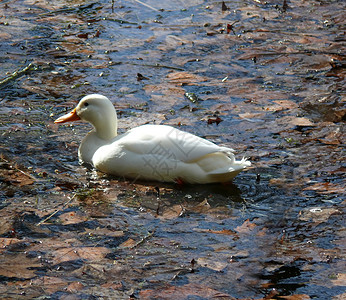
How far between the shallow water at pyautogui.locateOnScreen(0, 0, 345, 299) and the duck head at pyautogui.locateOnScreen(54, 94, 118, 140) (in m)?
0.39

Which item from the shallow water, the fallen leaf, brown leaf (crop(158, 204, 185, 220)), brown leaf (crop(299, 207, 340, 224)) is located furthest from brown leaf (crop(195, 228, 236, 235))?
brown leaf (crop(299, 207, 340, 224))

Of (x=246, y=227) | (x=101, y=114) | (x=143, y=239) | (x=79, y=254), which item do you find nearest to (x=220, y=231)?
(x=246, y=227)

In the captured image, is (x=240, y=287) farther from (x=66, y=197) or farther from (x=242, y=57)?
(x=242, y=57)

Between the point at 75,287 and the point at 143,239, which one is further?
the point at 143,239

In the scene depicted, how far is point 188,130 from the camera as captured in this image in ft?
22.2

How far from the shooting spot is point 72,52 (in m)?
8.92

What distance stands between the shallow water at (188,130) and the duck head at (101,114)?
39 cm

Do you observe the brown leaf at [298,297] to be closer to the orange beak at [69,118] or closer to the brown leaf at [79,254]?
the brown leaf at [79,254]

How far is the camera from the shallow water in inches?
168

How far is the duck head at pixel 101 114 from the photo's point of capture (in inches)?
246

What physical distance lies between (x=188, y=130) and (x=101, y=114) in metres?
1.01

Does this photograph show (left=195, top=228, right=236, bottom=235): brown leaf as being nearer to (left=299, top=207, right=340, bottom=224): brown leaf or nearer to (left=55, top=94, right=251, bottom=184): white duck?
(left=299, top=207, right=340, bottom=224): brown leaf

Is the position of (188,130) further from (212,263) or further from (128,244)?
(212,263)

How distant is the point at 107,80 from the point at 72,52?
1.18 m
